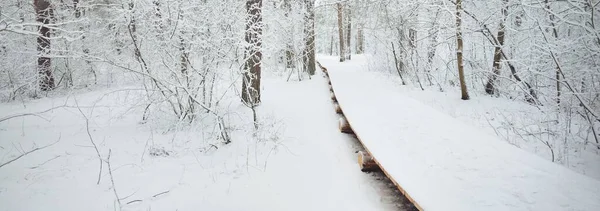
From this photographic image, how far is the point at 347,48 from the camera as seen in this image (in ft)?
68.5

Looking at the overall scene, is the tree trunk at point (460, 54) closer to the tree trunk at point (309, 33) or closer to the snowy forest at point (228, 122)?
the snowy forest at point (228, 122)

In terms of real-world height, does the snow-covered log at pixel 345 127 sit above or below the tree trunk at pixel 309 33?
below

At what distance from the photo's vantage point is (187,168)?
176 inches

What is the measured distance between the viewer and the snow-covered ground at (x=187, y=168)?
11.7 ft

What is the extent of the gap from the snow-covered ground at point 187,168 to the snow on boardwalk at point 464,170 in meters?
0.47

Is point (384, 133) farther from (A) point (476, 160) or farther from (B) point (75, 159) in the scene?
(B) point (75, 159)

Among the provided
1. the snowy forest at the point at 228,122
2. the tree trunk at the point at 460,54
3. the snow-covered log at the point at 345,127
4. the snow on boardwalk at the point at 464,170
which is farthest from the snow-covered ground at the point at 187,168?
the tree trunk at the point at 460,54

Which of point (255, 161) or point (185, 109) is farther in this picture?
point (185, 109)

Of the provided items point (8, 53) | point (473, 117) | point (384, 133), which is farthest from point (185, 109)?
point (8, 53)

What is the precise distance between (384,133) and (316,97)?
4.97 meters

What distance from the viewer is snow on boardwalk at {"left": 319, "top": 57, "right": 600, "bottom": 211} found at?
2566 mm

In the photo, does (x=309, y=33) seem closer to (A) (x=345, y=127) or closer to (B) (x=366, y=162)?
(A) (x=345, y=127)

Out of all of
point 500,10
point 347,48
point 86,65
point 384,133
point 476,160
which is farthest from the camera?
point 347,48

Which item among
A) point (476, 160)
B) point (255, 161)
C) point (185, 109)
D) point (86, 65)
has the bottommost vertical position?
point (255, 161)
